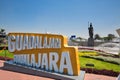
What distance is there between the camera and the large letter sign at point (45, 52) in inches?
514

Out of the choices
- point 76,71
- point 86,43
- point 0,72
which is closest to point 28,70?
point 0,72

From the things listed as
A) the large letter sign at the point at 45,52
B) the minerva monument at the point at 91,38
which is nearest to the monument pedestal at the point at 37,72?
the large letter sign at the point at 45,52

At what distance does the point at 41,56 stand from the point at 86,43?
41670mm

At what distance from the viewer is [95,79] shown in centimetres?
1335

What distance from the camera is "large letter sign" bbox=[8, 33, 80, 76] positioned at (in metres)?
13.0

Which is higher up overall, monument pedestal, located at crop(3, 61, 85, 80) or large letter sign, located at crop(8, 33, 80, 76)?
large letter sign, located at crop(8, 33, 80, 76)

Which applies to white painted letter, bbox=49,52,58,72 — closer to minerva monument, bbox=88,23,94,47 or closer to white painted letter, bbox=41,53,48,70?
white painted letter, bbox=41,53,48,70

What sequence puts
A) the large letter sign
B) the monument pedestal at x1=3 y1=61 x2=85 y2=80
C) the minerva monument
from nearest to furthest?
the monument pedestal at x1=3 y1=61 x2=85 y2=80 < the large letter sign < the minerva monument

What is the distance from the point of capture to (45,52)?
13.9 meters

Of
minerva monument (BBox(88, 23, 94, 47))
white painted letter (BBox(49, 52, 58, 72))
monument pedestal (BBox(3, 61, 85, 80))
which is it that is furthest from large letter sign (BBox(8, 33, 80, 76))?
minerva monument (BBox(88, 23, 94, 47))

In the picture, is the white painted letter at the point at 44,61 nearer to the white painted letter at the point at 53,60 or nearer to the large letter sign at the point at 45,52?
the large letter sign at the point at 45,52

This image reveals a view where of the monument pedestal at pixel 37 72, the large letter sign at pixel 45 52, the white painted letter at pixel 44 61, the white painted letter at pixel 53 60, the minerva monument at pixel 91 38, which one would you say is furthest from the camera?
the minerva monument at pixel 91 38

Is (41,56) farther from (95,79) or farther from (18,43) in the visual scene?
(95,79)

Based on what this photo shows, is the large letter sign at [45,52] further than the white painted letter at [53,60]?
No
